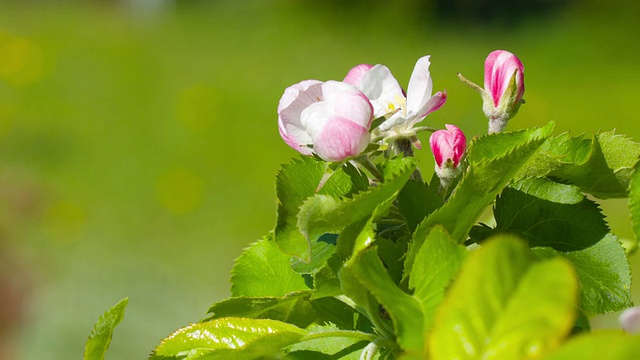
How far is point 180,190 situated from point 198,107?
1108 millimetres

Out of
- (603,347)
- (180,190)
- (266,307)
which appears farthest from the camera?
(180,190)

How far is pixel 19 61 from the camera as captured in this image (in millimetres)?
5227

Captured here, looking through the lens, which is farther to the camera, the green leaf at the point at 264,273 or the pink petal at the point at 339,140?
the green leaf at the point at 264,273

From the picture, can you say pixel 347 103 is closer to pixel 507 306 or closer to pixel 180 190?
pixel 507 306

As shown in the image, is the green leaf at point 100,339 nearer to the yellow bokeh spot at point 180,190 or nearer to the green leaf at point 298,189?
the green leaf at point 298,189

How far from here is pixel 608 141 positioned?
17.2 inches

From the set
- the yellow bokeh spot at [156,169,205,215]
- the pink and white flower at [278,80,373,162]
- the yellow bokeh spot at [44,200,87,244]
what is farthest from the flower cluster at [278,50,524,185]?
the yellow bokeh spot at [156,169,205,215]

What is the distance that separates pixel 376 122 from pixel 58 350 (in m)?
2.13

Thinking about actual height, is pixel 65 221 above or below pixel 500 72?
above

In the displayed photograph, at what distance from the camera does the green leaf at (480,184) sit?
380mm

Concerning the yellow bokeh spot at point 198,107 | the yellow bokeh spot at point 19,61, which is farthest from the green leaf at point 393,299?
the yellow bokeh spot at point 19,61

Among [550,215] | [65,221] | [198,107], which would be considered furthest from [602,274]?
[198,107]

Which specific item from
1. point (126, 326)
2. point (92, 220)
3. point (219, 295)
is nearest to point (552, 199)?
point (126, 326)

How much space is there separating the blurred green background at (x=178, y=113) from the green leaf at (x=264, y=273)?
130 cm
